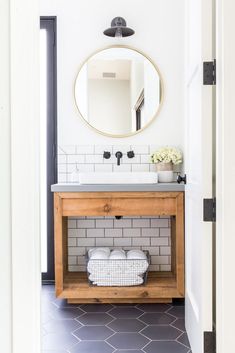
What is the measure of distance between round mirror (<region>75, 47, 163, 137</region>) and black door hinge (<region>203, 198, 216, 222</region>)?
1.75 m

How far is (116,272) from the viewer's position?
2.71m

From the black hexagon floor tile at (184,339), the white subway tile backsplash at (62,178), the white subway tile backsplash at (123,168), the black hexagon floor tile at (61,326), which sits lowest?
the black hexagon floor tile at (61,326)

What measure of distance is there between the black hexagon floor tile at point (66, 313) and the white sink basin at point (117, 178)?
0.94 metres

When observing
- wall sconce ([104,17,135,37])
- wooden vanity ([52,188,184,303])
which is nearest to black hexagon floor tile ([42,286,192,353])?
wooden vanity ([52,188,184,303])

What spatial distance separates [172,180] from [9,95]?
83.3 inches

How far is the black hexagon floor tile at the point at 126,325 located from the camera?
232 cm

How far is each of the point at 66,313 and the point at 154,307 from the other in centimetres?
65

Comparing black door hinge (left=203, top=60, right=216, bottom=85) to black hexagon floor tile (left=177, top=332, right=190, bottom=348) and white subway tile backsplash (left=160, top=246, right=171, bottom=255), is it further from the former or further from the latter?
white subway tile backsplash (left=160, top=246, right=171, bottom=255)

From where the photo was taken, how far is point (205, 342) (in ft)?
5.15

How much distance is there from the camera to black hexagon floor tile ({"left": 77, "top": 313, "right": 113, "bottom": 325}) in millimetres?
2432

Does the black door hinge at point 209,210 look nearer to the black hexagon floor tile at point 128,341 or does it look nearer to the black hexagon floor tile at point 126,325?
the black hexagon floor tile at point 128,341

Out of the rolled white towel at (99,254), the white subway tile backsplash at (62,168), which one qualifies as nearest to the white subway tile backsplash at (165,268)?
the rolled white towel at (99,254)
